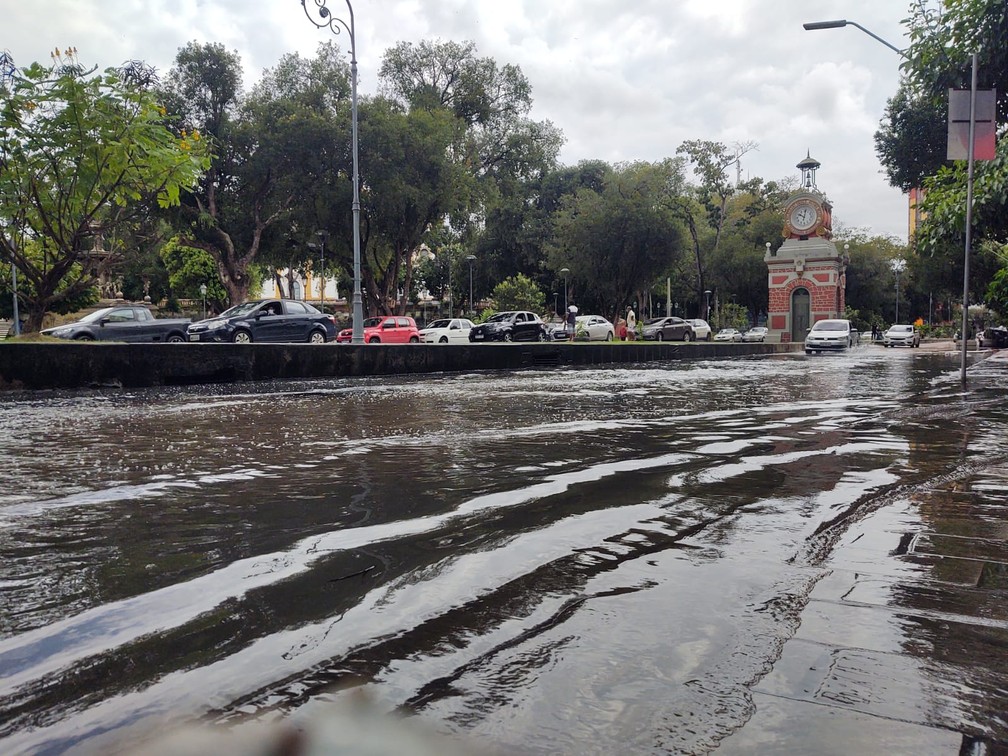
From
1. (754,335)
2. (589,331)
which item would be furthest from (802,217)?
(589,331)

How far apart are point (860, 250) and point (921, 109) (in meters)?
49.7

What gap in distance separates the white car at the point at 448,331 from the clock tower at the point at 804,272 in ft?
77.5

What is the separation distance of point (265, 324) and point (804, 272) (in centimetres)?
4064

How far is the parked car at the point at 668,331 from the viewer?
162ft

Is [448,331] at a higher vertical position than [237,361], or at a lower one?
higher

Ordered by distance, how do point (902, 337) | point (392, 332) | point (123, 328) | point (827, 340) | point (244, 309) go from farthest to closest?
point (902, 337) → point (392, 332) → point (827, 340) → point (244, 309) → point (123, 328)

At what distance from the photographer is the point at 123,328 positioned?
2386cm

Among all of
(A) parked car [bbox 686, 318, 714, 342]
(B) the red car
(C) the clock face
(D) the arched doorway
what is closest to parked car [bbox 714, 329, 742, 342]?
(A) parked car [bbox 686, 318, 714, 342]

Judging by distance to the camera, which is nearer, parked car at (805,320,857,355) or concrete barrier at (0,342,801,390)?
concrete barrier at (0,342,801,390)

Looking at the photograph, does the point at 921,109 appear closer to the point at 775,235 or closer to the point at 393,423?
the point at 393,423

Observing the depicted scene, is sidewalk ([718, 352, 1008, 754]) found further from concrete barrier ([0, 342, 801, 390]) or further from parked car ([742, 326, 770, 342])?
parked car ([742, 326, 770, 342])

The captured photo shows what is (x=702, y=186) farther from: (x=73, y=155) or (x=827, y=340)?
(x=73, y=155)

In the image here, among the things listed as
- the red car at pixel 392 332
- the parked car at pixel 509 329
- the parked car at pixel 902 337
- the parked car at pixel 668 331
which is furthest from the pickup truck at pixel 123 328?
the parked car at pixel 902 337

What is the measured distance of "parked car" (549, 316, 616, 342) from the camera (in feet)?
147
